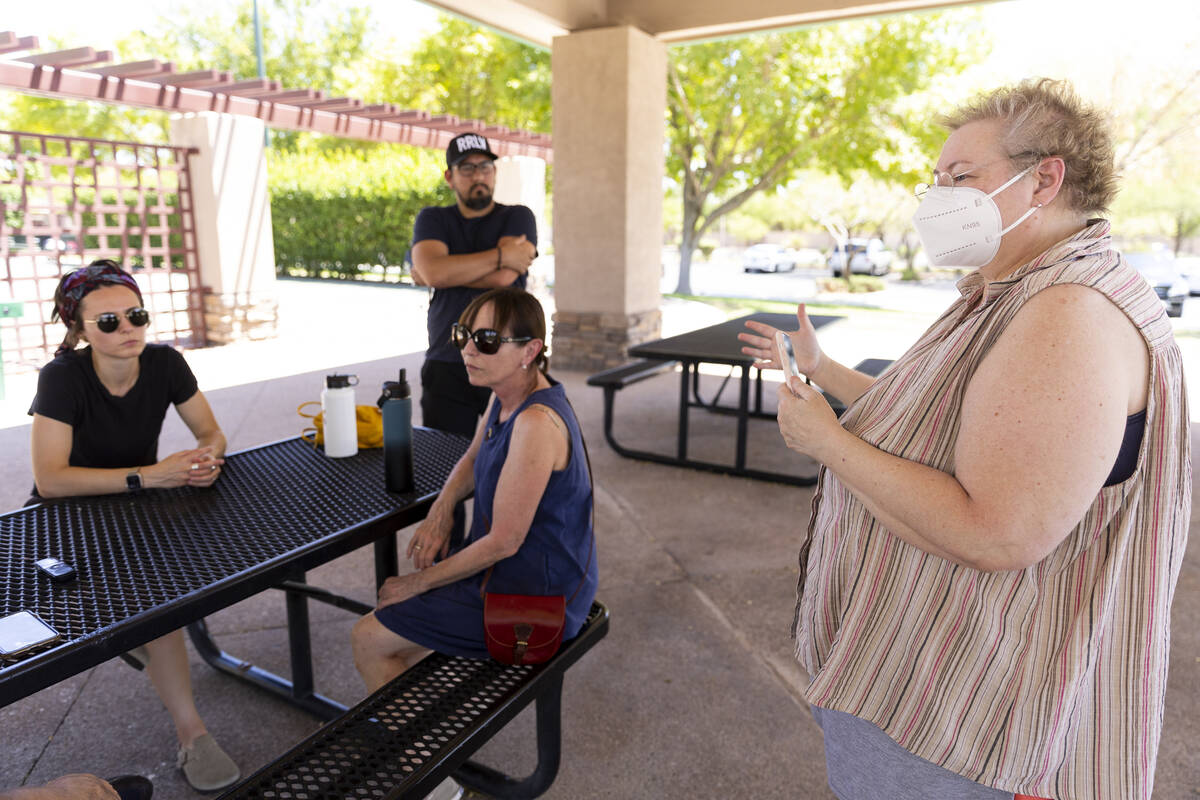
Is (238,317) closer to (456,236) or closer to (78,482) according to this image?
(456,236)

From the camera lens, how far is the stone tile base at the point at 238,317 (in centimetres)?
927

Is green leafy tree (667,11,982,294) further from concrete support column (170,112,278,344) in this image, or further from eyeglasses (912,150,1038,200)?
eyeglasses (912,150,1038,200)

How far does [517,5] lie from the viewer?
21.6 ft

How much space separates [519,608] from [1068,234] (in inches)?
53.7

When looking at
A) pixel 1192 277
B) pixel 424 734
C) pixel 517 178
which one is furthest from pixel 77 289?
pixel 1192 277

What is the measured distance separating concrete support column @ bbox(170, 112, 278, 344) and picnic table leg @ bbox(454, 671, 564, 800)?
842cm

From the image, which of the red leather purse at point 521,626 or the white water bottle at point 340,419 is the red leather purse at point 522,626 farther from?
the white water bottle at point 340,419

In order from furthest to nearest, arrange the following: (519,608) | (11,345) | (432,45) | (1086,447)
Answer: (432,45) → (11,345) → (519,608) → (1086,447)

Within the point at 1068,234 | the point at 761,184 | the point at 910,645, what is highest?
the point at 761,184

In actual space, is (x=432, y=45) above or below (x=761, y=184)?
above

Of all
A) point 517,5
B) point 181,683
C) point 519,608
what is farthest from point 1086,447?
point 517,5

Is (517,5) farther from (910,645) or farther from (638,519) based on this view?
(910,645)

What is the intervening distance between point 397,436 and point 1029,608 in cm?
160

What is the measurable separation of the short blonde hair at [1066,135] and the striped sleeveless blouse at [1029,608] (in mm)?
61
